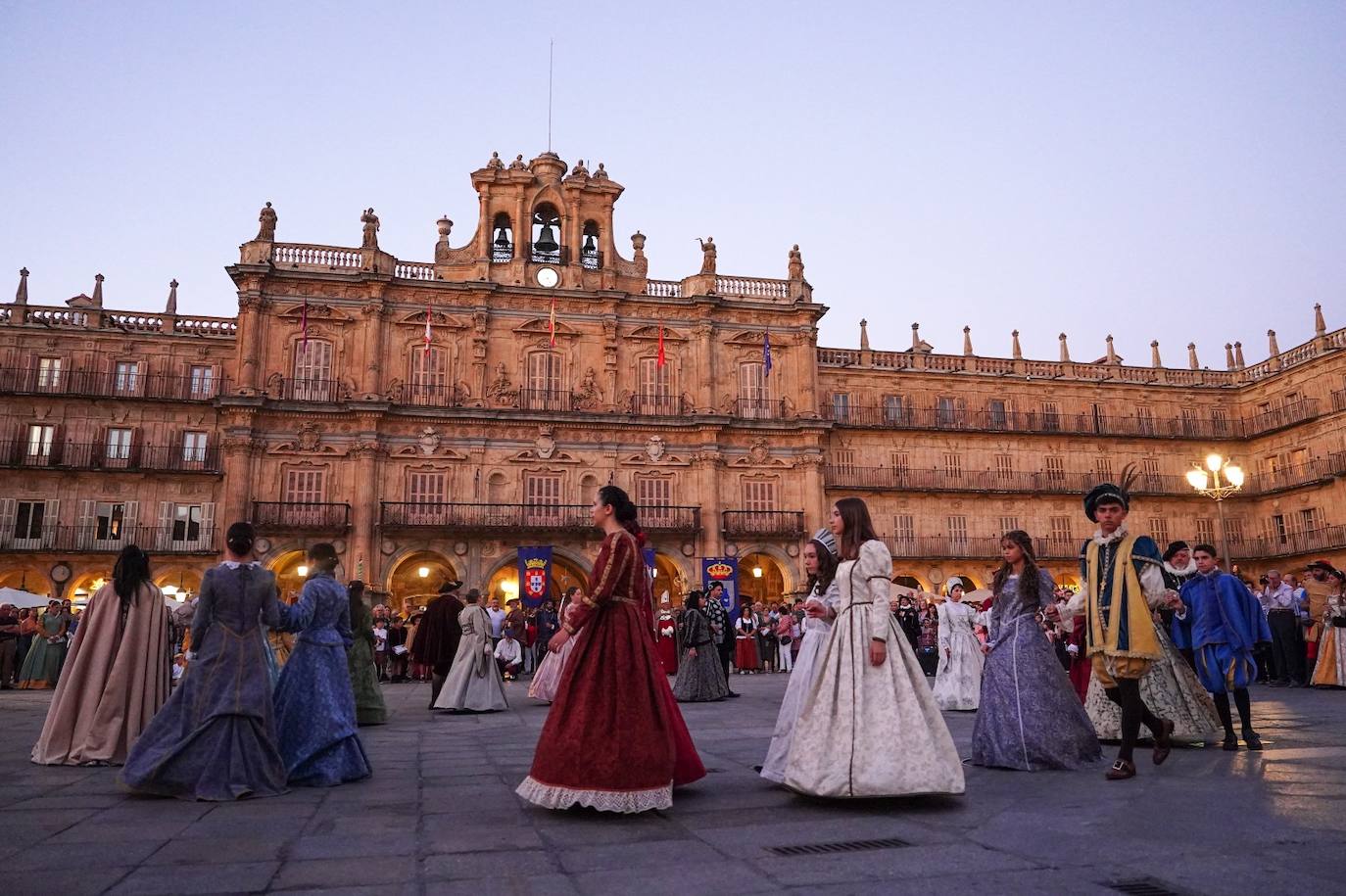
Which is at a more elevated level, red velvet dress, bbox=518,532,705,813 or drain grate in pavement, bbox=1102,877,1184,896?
red velvet dress, bbox=518,532,705,813

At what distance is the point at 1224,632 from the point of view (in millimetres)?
7629

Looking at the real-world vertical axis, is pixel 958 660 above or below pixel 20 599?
below

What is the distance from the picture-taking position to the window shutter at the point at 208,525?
2838 cm

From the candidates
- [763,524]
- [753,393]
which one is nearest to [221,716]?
[763,524]

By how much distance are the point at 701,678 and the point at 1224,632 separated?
23.6 feet

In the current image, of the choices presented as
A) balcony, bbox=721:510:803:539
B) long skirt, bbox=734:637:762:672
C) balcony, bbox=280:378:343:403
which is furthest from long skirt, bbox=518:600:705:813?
balcony, bbox=280:378:343:403

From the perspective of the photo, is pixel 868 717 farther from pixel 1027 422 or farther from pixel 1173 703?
pixel 1027 422

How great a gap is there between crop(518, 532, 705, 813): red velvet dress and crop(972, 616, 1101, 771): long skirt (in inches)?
90.0

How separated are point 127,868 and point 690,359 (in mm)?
27738

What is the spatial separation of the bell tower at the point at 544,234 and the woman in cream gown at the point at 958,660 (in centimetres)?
2082

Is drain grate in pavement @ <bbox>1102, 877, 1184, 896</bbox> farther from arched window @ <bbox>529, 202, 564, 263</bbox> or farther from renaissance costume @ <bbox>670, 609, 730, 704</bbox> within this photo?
arched window @ <bbox>529, 202, 564, 263</bbox>

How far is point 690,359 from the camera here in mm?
31109

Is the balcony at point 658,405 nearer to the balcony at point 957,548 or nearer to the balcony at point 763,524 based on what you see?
the balcony at point 763,524

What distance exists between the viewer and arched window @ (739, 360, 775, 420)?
3108 cm
